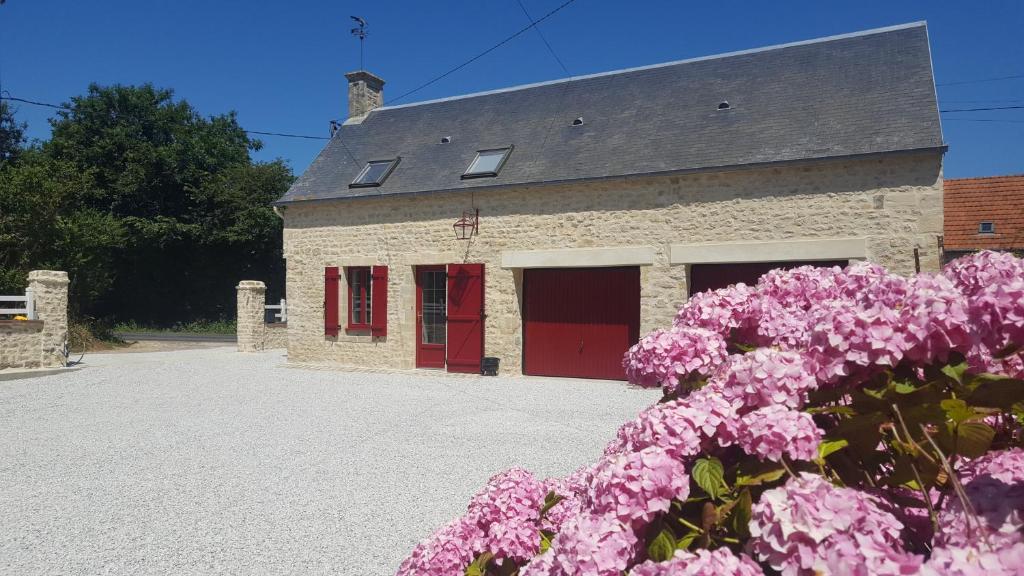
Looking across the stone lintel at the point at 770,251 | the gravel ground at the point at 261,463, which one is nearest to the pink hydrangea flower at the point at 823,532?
the gravel ground at the point at 261,463

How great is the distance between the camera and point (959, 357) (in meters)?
1.17

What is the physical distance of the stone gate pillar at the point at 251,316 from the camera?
17.2m

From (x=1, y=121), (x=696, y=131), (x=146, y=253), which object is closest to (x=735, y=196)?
(x=696, y=131)

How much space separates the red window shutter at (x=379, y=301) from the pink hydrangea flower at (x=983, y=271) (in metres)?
11.7

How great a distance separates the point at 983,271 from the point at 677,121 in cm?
1069

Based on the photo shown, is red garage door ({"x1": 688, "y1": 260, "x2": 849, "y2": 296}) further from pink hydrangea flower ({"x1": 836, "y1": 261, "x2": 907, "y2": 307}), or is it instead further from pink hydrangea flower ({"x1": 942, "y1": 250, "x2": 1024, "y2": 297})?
pink hydrangea flower ({"x1": 942, "y1": 250, "x2": 1024, "y2": 297})

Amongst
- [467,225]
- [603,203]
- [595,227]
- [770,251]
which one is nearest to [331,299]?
[467,225]

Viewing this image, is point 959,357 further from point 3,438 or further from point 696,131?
point 696,131

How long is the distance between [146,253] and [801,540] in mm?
30807

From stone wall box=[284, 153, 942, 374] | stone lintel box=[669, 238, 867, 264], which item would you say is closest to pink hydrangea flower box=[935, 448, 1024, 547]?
stone lintel box=[669, 238, 867, 264]

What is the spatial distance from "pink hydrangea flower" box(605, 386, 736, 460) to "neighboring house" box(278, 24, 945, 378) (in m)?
8.77

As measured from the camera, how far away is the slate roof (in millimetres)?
9625

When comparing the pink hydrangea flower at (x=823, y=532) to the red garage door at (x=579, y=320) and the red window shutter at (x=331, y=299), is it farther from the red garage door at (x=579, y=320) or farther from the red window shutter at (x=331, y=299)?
the red window shutter at (x=331, y=299)

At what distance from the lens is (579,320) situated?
11219 millimetres
